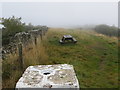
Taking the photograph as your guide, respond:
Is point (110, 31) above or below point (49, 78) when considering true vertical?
above

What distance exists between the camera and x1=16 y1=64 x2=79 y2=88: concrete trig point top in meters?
2.13

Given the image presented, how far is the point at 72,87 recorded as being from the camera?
2096 millimetres

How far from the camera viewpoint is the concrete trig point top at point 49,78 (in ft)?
6.99

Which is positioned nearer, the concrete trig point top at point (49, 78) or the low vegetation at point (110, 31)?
the concrete trig point top at point (49, 78)

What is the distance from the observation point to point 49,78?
2.38m

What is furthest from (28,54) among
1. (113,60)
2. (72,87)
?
(113,60)

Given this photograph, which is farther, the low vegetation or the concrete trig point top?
the low vegetation

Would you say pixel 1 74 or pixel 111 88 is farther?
pixel 111 88

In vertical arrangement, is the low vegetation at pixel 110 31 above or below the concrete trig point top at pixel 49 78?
above

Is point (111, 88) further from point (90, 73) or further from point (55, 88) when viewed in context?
point (55, 88)

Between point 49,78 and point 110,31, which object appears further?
point 110,31

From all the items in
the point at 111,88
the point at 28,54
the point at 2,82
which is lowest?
the point at 111,88

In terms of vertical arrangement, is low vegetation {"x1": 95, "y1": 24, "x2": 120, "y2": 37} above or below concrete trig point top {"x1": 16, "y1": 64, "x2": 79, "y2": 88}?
above

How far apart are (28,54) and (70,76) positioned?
3149 millimetres
